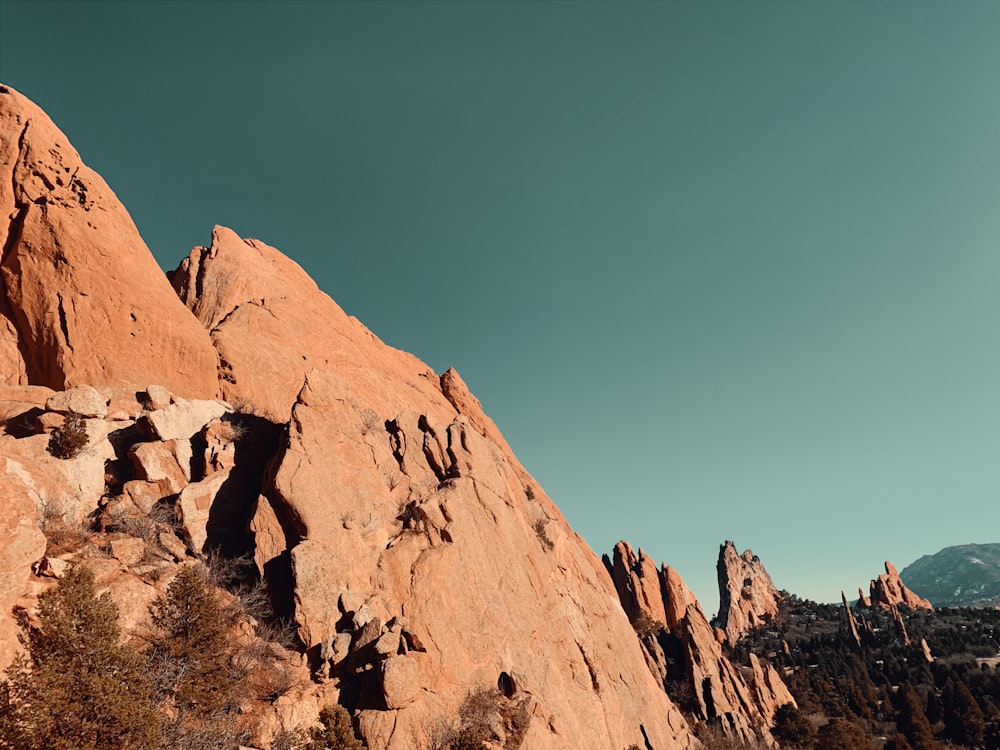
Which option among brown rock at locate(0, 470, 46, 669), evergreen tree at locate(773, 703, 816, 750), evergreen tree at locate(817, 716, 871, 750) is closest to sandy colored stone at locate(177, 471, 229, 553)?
brown rock at locate(0, 470, 46, 669)

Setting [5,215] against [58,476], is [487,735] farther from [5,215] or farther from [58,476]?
[5,215]

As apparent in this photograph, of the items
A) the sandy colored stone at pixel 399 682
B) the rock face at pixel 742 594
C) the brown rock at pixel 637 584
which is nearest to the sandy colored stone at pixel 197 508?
the sandy colored stone at pixel 399 682

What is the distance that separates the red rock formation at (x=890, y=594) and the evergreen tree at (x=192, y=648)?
218 meters

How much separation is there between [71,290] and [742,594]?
197m

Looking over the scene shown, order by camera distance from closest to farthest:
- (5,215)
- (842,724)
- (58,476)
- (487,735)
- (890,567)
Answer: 1. (487,735)
2. (58,476)
3. (5,215)
4. (842,724)
5. (890,567)

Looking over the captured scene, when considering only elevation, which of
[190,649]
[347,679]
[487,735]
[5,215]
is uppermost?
[5,215]

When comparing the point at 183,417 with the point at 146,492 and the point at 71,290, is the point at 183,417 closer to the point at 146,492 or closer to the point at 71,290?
the point at 146,492

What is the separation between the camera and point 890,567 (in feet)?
613

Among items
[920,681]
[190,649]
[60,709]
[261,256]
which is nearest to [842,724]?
[920,681]

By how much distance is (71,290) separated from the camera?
3303 centimetres

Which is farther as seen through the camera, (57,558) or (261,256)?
(261,256)

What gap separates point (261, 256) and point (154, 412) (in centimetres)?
3184

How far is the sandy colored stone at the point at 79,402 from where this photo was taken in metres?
27.4

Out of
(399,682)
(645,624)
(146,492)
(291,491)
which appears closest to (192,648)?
(291,491)
